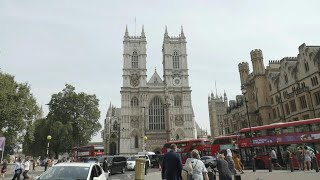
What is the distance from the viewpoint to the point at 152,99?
81.0 metres

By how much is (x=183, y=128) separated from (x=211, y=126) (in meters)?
13.0

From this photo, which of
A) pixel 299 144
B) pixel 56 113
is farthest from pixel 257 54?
pixel 56 113

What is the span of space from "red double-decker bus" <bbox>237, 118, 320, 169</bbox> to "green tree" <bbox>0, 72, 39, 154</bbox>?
930 inches

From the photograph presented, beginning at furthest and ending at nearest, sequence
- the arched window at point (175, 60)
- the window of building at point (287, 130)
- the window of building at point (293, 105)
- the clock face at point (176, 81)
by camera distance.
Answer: the arched window at point (175, 60) → the clock face at point (176, 81) → the window of building at point (293, 105) → the window of building at point (287, 130)

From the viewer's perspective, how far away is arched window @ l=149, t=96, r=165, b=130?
78.8 m

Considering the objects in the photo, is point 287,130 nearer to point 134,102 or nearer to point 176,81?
point 134,102

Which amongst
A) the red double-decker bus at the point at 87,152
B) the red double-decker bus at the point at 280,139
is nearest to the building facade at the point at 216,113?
the red double-decker bus at the point at 87,152

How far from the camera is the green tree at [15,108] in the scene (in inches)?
1171

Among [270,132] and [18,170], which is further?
[270,132]

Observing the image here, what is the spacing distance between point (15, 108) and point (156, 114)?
50.7m

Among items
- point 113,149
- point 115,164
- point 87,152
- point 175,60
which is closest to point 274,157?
point 115,164

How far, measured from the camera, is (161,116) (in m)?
79.4

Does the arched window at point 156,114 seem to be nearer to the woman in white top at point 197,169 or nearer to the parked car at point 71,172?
the parked car at point 71,172

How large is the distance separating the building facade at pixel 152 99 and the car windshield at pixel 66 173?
2561 inches
